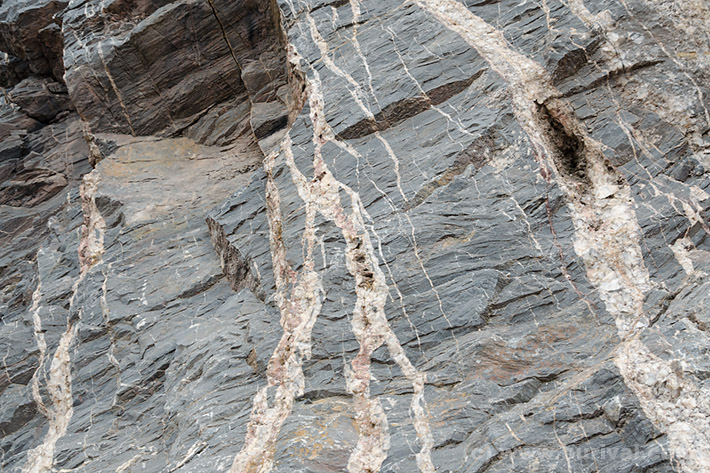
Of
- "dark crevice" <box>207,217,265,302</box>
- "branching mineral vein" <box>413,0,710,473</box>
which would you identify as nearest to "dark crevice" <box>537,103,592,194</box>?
"branching mineral vein" <box>413,0,710,473</box>

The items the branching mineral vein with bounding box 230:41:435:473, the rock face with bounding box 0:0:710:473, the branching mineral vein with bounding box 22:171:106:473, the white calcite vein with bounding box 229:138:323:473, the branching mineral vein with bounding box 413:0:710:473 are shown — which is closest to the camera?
the branching mineral vein with bounding box 413:0:710:473

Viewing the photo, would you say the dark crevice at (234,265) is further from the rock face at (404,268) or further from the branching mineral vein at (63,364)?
the branching mineral vein at (63,364)

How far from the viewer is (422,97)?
34.4ft

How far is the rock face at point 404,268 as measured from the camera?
24.0ft

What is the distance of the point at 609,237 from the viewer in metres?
8.43

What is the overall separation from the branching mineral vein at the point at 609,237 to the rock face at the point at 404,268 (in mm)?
31

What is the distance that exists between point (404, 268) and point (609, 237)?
2688mm

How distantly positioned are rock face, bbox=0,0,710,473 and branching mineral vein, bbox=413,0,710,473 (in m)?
0.03

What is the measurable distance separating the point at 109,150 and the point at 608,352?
11346 millimetres

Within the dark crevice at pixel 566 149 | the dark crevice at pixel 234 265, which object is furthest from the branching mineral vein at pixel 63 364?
the dark crevice at pixel 566 149

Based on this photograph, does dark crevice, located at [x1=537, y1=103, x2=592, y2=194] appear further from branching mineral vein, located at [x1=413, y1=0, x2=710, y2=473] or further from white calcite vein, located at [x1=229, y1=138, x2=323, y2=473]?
white calcite vein, located at [x1=229, y1=138, x2=323, y2=473]

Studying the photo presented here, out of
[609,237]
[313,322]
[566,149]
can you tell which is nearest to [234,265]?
[313,322]

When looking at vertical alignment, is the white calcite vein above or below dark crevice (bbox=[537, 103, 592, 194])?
below

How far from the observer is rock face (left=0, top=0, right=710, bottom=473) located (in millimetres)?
7316
